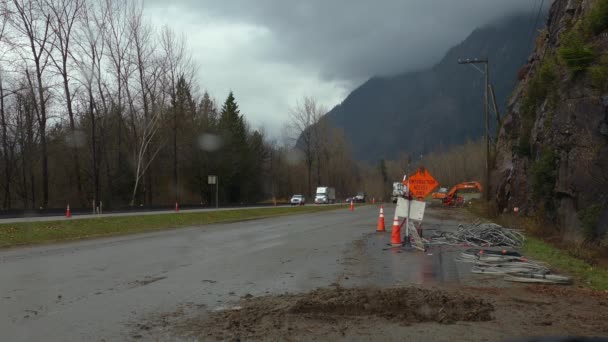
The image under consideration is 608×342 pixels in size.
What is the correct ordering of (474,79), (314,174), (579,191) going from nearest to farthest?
(579,191) → (314,174) → (474,79)

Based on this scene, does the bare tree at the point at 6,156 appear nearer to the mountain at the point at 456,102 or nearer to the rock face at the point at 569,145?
the rock face at the point at 569,145

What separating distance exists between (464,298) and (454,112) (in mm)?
170500

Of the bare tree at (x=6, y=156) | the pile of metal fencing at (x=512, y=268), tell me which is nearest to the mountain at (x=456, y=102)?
the bare tree at (x=6, y=156)

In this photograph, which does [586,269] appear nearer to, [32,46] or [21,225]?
[21,225]

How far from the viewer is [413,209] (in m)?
15.2

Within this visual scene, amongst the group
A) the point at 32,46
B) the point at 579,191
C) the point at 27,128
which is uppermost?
the point at 32,46

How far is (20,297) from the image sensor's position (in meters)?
8.13

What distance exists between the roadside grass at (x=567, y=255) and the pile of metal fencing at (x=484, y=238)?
16.4 inches

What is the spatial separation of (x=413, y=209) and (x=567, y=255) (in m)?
4.16

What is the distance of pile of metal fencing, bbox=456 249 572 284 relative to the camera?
9356 millimetres

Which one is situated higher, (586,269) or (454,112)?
(454,112)

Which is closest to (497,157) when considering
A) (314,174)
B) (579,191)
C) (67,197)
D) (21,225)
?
(579,191)

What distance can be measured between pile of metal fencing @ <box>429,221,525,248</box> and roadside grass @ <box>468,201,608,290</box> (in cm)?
42

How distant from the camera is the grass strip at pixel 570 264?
30.6 feet
